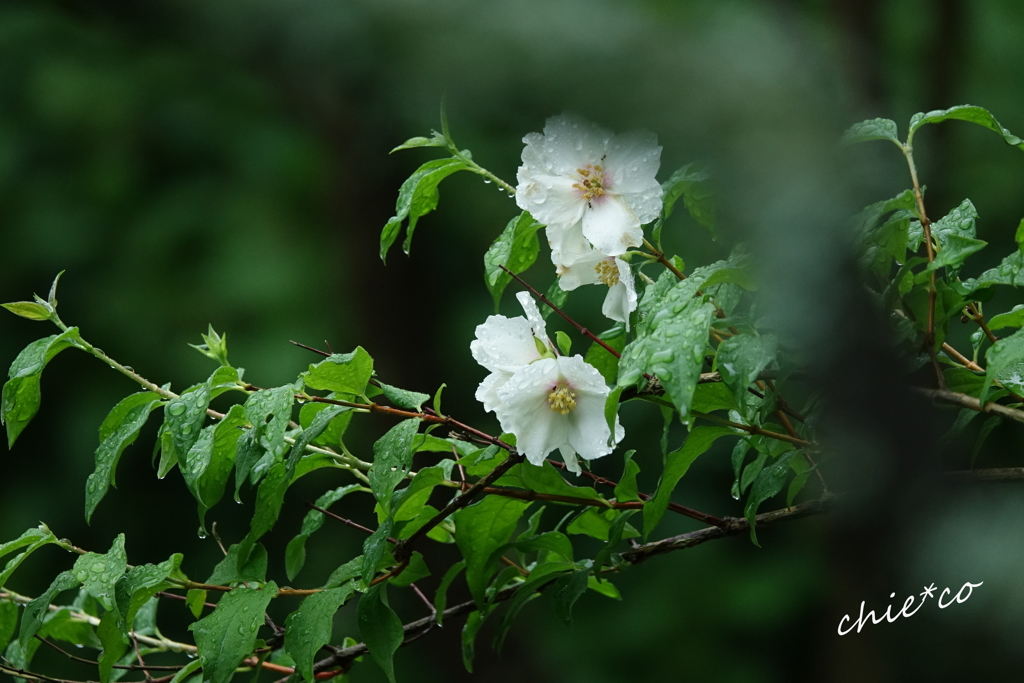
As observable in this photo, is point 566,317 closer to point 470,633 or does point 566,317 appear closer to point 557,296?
point 557,296

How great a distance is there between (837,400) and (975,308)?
45 cm

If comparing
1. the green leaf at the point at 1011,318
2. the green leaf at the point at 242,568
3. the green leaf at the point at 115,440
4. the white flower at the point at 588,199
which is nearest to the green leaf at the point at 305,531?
the green leaf at the point at 242,568

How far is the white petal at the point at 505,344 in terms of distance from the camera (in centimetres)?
55

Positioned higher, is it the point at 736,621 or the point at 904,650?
the point at 904,650

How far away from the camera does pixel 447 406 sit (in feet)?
8.06

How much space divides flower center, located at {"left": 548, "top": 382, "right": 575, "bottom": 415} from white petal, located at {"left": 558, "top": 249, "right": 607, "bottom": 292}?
0.08m

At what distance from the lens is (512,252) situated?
1.95 feet

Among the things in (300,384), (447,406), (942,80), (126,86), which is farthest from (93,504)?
(126,86)

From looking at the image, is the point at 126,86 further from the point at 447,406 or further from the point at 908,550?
the point at 908,550

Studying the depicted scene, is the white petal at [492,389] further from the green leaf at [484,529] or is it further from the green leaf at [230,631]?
the green leaf at [230,631]

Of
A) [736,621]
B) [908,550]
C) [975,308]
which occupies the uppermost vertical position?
[908,550]

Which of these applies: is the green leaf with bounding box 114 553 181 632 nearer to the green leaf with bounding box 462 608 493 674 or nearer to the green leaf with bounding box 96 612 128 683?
the green leaf with bounding box 96 612 128 683

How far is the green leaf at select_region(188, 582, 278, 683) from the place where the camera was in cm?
54

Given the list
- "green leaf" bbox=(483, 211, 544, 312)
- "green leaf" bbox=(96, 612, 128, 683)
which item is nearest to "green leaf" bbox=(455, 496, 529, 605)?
"green leaf" bbox=(483, 211, 544, 312)
